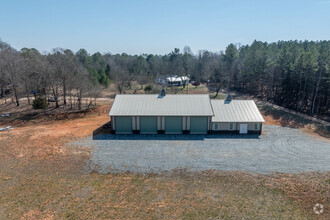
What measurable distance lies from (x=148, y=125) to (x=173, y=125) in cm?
299

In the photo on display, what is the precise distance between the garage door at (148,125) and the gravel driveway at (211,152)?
0.92m

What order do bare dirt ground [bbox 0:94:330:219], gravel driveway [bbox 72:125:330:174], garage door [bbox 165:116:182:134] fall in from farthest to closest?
garage door [bbox 165:116:182:134]
gravel driveway [bbox 72:125:330:174]
bare dirt ground [bbox 0:94:330:219]

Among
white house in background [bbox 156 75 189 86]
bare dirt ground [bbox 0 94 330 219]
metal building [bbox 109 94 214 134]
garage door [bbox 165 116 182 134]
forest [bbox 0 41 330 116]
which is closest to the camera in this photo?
bare dirt ground [bbox 0 94 330 219]

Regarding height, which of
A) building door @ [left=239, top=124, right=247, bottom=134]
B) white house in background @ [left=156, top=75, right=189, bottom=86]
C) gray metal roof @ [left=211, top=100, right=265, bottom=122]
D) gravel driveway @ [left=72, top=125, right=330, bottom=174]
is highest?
white house in background @ [left=156, top=75, right=189, bottom=86]

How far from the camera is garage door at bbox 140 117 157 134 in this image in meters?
26.1

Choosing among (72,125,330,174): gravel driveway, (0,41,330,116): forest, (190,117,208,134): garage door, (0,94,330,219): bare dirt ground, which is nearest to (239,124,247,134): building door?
(72,125,330,174): gravel driveway

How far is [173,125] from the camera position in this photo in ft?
86.0

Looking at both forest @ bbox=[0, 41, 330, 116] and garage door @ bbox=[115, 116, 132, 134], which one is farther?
forest @ bbox=[0, 41, 330, 116]

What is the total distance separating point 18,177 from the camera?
17016 mm

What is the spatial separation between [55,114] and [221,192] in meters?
31.1

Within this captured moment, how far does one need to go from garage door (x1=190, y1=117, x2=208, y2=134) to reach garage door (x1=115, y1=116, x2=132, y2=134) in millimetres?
7415

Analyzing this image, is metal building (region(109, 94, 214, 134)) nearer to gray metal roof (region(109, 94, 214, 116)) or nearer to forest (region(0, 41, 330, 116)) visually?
gray metal roof (region(109, 94, 214, 116))

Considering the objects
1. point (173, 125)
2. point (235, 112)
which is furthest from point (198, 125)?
point (235, 112)

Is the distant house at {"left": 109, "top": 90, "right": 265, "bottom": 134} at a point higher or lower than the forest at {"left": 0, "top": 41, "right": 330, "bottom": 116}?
lower
